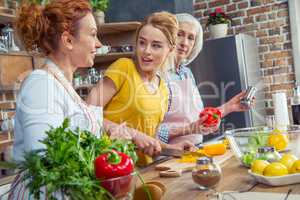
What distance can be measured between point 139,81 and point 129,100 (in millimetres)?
117

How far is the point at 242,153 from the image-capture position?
1.33m

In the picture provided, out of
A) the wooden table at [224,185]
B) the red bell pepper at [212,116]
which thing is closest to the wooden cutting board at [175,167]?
the wooden table at [224,185]

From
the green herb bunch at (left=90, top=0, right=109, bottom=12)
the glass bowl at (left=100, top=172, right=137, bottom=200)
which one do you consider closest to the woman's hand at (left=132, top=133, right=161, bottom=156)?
the glass bowl at (left=100, top=172, right=137, bottom=200)

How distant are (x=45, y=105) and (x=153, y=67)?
85cm

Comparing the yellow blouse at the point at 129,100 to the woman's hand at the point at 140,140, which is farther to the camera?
the yellow blouse at the point at 129,100

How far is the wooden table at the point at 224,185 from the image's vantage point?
101cm

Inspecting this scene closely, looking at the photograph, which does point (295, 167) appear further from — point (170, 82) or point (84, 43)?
point (170, 82)

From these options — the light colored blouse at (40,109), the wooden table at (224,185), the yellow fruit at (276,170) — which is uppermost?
the light colored blouse at (40,109)

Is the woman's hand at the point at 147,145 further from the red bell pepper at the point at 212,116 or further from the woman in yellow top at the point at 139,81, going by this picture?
the red bell pepper at the point at 212,116

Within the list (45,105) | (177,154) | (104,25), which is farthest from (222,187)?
(104,25)

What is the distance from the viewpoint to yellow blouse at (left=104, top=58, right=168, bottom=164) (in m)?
1.74

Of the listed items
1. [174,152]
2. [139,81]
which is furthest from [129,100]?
[174,152]

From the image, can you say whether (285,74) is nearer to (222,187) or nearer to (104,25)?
(104,25)

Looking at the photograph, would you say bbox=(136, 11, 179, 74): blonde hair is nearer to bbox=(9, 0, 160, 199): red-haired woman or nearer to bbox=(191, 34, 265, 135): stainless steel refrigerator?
bbox=(9, 0, 160, 199): red-haired woman
